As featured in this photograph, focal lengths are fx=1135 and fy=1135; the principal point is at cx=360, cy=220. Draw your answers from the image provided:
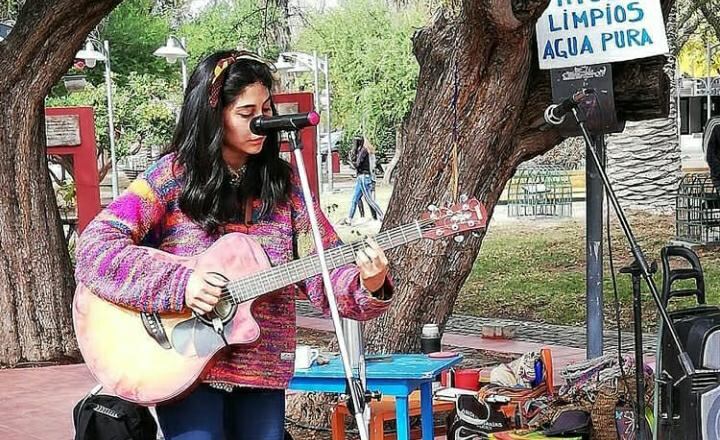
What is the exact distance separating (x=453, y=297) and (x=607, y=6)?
1752 millimetres

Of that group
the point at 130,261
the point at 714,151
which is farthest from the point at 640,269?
the point at 714,151

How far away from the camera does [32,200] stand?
8.38 m

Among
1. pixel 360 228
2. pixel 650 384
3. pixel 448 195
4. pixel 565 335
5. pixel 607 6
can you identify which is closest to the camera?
pixel 650 384

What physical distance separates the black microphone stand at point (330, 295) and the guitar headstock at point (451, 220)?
0.29 m

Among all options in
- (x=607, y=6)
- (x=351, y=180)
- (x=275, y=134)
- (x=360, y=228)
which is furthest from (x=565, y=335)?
(x=351, y=180)

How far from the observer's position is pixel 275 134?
2.88m

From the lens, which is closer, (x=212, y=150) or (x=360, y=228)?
(x=212, y=150)

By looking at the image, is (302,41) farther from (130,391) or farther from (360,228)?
(130,391)

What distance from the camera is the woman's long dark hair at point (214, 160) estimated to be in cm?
279

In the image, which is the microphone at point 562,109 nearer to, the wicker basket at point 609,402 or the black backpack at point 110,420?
the wicker basket at point 609,402

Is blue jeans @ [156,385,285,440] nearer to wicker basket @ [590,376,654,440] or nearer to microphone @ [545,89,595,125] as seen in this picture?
microphone @ [545,89,595,125]

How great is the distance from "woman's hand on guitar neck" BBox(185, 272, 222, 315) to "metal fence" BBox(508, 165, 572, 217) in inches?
663

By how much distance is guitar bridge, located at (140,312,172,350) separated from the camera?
2824 mm

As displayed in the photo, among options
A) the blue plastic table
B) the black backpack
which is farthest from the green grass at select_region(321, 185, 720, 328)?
the black backpack
